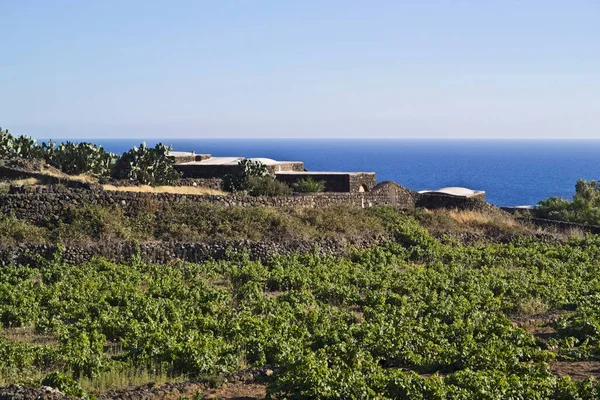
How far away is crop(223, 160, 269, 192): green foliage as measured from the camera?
33534 mm

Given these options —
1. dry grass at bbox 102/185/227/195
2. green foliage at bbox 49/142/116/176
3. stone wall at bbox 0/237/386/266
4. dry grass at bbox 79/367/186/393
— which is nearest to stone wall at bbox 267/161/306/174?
dry grass at bbox 102/185/227/195

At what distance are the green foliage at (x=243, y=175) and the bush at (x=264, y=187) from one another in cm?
33

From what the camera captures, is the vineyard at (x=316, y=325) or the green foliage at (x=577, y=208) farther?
the green foliage at (x=577, y=208)

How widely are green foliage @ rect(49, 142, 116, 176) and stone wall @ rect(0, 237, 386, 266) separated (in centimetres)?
1270

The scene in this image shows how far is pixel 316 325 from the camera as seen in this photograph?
51.2 feet

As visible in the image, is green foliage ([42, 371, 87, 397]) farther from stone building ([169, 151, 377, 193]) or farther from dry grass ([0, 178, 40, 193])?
stone building ([169, 151, 377, 193])

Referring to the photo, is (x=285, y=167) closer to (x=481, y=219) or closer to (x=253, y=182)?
(x=253, y=182)

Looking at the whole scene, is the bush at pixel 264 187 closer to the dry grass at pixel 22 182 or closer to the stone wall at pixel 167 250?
the stone wall at pixel 167 250

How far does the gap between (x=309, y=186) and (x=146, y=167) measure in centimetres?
777

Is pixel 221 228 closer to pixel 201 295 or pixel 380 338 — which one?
pixel 201 295

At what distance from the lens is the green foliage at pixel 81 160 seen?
34.5 metres

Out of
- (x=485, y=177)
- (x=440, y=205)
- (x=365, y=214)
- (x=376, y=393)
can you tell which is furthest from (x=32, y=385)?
(x=485, y=177)

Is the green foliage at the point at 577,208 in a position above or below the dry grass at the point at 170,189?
below

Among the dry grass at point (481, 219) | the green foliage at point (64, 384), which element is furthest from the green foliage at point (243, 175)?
the green foliage at point (64, 384)
